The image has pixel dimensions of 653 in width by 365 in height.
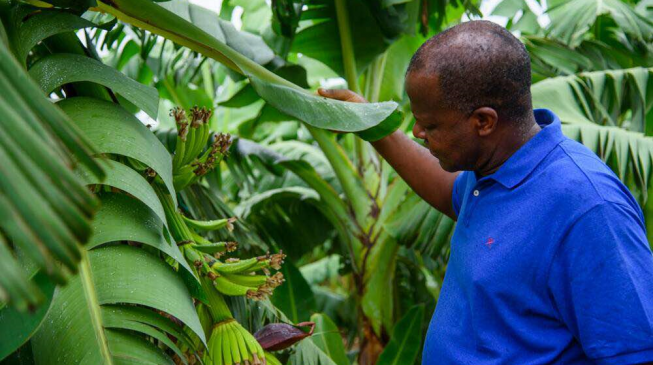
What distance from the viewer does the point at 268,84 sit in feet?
4.66

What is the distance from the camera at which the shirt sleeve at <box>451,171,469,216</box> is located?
1.59 m

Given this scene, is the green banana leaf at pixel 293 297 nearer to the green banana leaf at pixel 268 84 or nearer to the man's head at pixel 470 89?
the green banana leaf at pixel 268 84

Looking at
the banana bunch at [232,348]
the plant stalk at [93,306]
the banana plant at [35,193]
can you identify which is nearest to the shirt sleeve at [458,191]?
the banana bunch at [232,348]

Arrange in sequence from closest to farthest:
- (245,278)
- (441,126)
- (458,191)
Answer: (441,126), (245,278), (458,191)

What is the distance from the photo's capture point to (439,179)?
170 cm

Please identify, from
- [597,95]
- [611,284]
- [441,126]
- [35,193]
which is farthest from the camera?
[597,95]

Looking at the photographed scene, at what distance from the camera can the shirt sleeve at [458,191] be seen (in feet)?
5.23

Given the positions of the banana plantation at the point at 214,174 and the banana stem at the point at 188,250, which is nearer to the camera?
the banana plantation at the point at 214,174

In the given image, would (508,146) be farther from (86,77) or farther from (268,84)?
(86,77)

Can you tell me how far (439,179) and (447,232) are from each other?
0.59 metres

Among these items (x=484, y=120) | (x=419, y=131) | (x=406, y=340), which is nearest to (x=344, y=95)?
(x=419, y=131)

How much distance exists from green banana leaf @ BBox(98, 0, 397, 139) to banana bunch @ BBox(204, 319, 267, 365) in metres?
0.46

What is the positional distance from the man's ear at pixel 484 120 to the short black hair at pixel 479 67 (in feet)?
0.04

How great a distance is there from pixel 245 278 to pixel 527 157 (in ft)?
2.02
